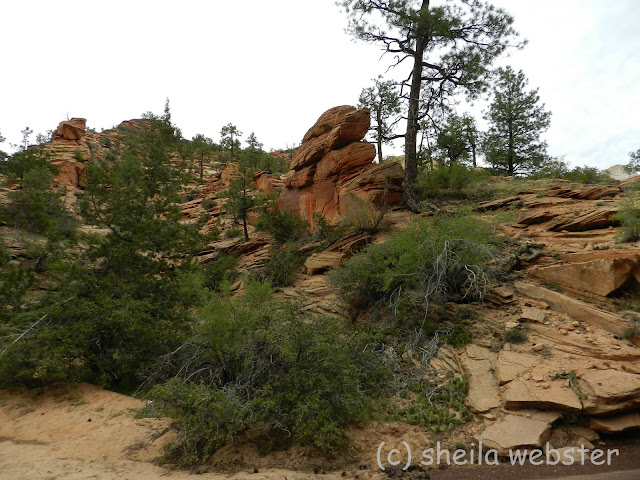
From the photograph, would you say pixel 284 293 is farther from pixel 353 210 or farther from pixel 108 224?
pixel 108 224

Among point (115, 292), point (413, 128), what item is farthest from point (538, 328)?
point (413, 128)

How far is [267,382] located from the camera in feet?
17.5

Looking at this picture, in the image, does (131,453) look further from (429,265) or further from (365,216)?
(365,216)

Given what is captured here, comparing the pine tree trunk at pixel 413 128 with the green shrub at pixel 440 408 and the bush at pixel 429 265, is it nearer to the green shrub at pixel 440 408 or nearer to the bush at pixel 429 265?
the bush at pixel 429 265

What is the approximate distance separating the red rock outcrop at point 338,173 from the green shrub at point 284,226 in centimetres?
56

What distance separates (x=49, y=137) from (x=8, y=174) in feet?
65.9

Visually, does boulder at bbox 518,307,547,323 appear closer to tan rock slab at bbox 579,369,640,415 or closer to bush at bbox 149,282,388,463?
tan rock slab at bbox 579,369,640,415

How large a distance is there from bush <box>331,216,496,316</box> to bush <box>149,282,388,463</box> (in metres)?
2.02

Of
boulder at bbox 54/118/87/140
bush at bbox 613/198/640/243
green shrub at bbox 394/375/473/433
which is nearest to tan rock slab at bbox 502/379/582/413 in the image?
green shrub at bbox 394/375/473/433

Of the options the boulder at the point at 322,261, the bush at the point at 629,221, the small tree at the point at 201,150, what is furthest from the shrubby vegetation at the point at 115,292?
the small tree at the point at 201,150

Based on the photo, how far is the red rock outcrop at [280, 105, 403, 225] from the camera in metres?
14.1

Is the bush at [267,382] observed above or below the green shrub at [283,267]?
below

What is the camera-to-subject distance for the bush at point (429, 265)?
7.54 m

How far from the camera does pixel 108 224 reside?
361 inches
